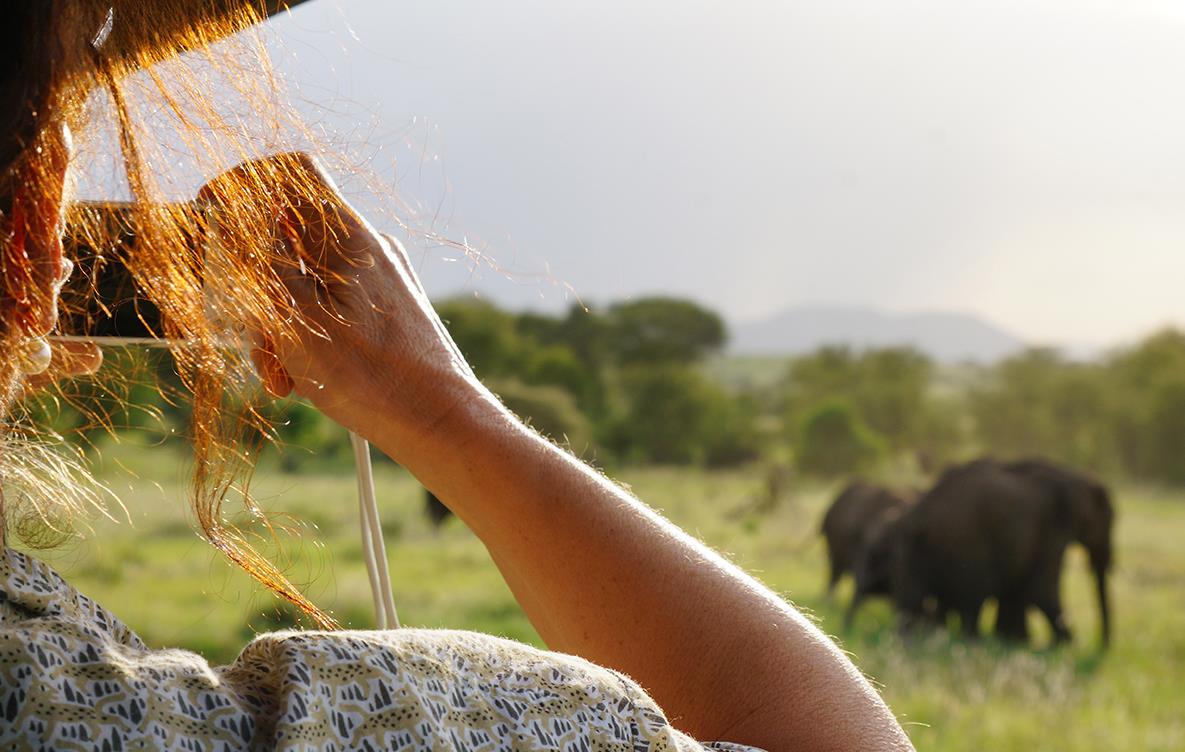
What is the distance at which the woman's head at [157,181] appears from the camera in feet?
1.05

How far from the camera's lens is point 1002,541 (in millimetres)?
3350

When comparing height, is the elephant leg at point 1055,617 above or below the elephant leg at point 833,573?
above

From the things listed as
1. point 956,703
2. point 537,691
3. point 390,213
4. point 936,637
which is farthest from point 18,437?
point 936,637

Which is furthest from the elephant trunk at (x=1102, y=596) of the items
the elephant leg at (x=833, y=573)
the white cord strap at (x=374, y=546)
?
the white cord strap at (x=374, y=546)

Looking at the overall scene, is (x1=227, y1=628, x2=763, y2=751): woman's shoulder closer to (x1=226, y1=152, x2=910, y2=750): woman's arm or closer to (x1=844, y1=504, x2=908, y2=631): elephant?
(x1=226, y1=152, x2=910, y2=750): woman's arm

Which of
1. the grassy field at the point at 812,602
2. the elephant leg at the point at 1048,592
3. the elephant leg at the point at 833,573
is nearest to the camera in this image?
the grassy field at the point at 812,602

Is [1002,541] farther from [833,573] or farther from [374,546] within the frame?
[374,546]

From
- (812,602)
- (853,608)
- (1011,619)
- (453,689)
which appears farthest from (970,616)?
(453,689)

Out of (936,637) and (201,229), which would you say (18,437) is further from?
(936,637)

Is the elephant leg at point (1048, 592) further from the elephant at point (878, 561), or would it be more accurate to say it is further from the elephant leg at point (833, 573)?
the elephant leg at point (833, 573)

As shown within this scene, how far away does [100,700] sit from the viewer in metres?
0.27

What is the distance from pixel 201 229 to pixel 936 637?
10.7 feet

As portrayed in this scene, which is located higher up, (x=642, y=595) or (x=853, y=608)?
(x=642, y=595)

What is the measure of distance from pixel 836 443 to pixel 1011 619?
2941 mm
